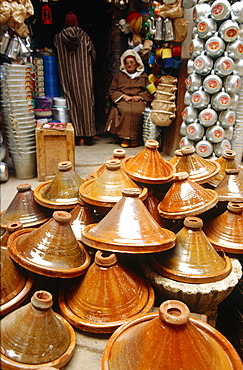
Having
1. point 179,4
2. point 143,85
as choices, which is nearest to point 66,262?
point 179,4

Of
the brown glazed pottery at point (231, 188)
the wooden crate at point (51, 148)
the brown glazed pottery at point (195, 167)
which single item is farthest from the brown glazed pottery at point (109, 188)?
the wooden crate at point (51, 148)

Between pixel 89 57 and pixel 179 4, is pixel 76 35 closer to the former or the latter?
pixel 89 57

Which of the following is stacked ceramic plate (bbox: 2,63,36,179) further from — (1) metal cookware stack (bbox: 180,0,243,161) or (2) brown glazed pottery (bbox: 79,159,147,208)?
(2) brown glazed pottery (bbox: 79,159,147,208)

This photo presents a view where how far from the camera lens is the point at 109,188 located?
169 centimetres

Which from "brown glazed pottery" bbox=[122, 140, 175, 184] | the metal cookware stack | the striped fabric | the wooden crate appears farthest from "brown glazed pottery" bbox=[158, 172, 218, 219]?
the striped fabric

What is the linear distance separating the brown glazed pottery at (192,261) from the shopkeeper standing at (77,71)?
3878 mm

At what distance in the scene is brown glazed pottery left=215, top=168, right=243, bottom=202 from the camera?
1955 millimetres

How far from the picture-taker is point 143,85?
5250 millimetres

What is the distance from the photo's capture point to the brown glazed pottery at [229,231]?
1.72m

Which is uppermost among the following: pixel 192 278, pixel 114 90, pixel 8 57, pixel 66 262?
pixel 8 57

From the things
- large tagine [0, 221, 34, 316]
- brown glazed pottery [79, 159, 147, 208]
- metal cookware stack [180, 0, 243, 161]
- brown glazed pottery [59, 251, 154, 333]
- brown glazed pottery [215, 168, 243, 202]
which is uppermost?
metal cookware stack [180, 0, 243, 161]

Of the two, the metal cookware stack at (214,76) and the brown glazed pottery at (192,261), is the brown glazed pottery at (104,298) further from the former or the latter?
the metal cookware stack at (214,76)

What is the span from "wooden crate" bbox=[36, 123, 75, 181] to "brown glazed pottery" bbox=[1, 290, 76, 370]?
8.25ft

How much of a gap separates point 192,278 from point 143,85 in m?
4.30
